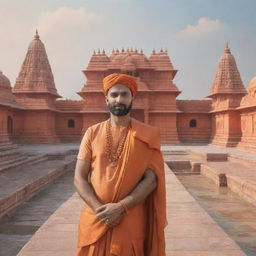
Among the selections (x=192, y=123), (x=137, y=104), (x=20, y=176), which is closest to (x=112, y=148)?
(x=20, y=176)

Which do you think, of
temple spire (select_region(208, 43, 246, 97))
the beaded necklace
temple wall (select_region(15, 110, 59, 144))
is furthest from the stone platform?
temple wall (select_region(15, 110, 59, 144))

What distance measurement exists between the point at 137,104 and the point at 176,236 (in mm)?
19957

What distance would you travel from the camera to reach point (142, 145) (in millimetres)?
2197

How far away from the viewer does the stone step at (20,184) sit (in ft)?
22.6

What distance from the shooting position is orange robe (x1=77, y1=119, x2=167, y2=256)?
2109 mm

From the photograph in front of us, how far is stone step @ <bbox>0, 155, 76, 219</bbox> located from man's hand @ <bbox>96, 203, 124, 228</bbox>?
5.09 meters

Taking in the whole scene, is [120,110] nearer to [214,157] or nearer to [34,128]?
[214,157]

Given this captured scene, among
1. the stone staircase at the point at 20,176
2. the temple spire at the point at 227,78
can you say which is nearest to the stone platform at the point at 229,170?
the stone staircase at the point at 20,176

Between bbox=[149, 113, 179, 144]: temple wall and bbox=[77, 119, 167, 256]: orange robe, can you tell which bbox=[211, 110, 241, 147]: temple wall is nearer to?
bbox=[149, 113, 179, 144]: temple wall

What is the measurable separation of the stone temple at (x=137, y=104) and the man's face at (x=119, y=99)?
20244mm

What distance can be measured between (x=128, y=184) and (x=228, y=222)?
5416 mm

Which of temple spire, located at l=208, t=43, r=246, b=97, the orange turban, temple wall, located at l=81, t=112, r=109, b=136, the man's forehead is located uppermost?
temple spire, located at l=208, t=43, r=246, b=97

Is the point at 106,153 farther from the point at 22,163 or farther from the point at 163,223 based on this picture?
the point at 22,163

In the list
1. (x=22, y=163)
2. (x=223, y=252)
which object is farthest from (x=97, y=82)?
(x=223, y=252)
